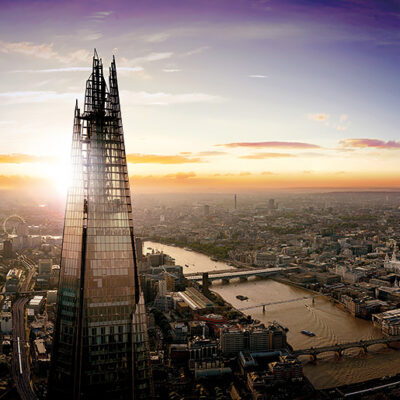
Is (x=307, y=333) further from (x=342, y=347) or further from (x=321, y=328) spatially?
(x=342, y=347)

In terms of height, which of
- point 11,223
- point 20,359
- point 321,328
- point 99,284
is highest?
point 99,284

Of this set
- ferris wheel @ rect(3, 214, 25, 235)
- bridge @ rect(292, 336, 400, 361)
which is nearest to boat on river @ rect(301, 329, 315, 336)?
bridge @ rect(292, 336, 400, 361)

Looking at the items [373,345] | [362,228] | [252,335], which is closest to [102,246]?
[252,335]

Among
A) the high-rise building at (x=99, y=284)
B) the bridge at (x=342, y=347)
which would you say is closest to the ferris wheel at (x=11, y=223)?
the bridge at (x=342, y=347)

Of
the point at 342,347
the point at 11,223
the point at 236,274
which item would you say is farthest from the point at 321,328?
the point at 11,223

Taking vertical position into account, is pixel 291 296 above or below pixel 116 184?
below

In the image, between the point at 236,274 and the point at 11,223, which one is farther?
the point at 11,223

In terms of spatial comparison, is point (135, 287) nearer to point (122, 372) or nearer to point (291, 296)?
point (122, 372)
